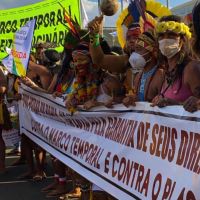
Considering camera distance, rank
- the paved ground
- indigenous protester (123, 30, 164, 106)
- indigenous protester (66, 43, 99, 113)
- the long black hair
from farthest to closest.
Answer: the paved ground
indigenous protester (66, 43, 99, 113)
indigenous protester (123, 30, 164, 106)
the long black hair

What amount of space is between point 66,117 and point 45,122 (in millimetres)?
828

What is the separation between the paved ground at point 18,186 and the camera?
18.3ft

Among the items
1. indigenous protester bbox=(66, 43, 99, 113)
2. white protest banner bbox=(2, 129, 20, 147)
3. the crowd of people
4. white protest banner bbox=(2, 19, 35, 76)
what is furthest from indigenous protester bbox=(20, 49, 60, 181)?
indigenous protester bbox=(66, 43, 99, 113)

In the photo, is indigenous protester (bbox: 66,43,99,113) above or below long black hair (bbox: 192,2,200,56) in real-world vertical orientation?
below

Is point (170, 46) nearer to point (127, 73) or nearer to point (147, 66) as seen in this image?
point (147, 66)

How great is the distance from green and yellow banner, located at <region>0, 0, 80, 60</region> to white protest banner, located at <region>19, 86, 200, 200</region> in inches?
147

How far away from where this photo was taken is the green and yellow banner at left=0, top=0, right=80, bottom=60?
840 cm

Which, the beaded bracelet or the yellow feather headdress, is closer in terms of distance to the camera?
the beaded bracelet

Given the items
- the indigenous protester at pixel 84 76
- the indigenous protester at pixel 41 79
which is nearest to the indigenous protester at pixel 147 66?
the indigenous protester at pixel 84 76

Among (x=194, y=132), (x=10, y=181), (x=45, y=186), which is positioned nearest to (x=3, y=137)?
(x=10, y=181)

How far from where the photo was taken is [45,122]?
5594mm

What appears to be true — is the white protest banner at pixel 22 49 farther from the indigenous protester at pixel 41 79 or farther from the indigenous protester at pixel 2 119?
the indigenous protester at pixel 2 119

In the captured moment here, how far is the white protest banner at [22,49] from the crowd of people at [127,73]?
15cm

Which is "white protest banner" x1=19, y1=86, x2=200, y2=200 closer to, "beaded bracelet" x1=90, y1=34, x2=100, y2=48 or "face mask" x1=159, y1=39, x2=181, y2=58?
"face mask" x1=159, y1=39, x2=181, y2=58
